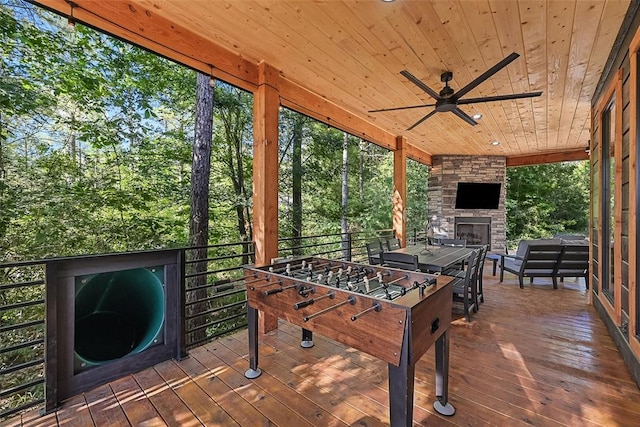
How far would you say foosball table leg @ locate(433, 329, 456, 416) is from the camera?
177 cm

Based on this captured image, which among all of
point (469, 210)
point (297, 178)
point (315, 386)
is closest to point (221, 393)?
point (315, 386)

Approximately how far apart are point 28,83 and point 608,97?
652 cm

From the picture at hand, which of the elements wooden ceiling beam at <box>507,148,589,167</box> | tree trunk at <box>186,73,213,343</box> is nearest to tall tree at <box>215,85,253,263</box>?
tree trunk at <box>186,73,213,343</box>

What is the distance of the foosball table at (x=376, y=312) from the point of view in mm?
1361

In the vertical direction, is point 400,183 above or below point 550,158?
below

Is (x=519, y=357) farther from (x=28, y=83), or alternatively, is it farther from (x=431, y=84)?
(x=28, y=83)

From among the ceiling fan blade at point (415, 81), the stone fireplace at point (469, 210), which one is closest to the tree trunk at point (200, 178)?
Answer: the ceiling fan blade at point (415, 81)

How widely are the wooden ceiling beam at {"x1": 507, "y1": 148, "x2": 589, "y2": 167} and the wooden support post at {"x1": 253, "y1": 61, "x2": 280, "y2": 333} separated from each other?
23.6 ft

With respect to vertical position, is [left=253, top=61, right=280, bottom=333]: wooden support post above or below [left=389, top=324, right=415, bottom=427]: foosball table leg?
above

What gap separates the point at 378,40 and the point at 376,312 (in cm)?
221

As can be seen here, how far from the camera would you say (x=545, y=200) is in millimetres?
10039

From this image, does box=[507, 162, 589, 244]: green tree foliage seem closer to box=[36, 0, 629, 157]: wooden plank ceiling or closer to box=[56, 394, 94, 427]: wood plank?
box=[36, 0, 629, 157]: wooden plank ceiling

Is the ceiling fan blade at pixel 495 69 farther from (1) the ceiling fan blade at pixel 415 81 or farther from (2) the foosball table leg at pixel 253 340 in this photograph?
(2) the foosball table leg at pixel 253 340

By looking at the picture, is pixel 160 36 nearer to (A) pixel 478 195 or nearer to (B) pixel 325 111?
(B) pixel 325 111
